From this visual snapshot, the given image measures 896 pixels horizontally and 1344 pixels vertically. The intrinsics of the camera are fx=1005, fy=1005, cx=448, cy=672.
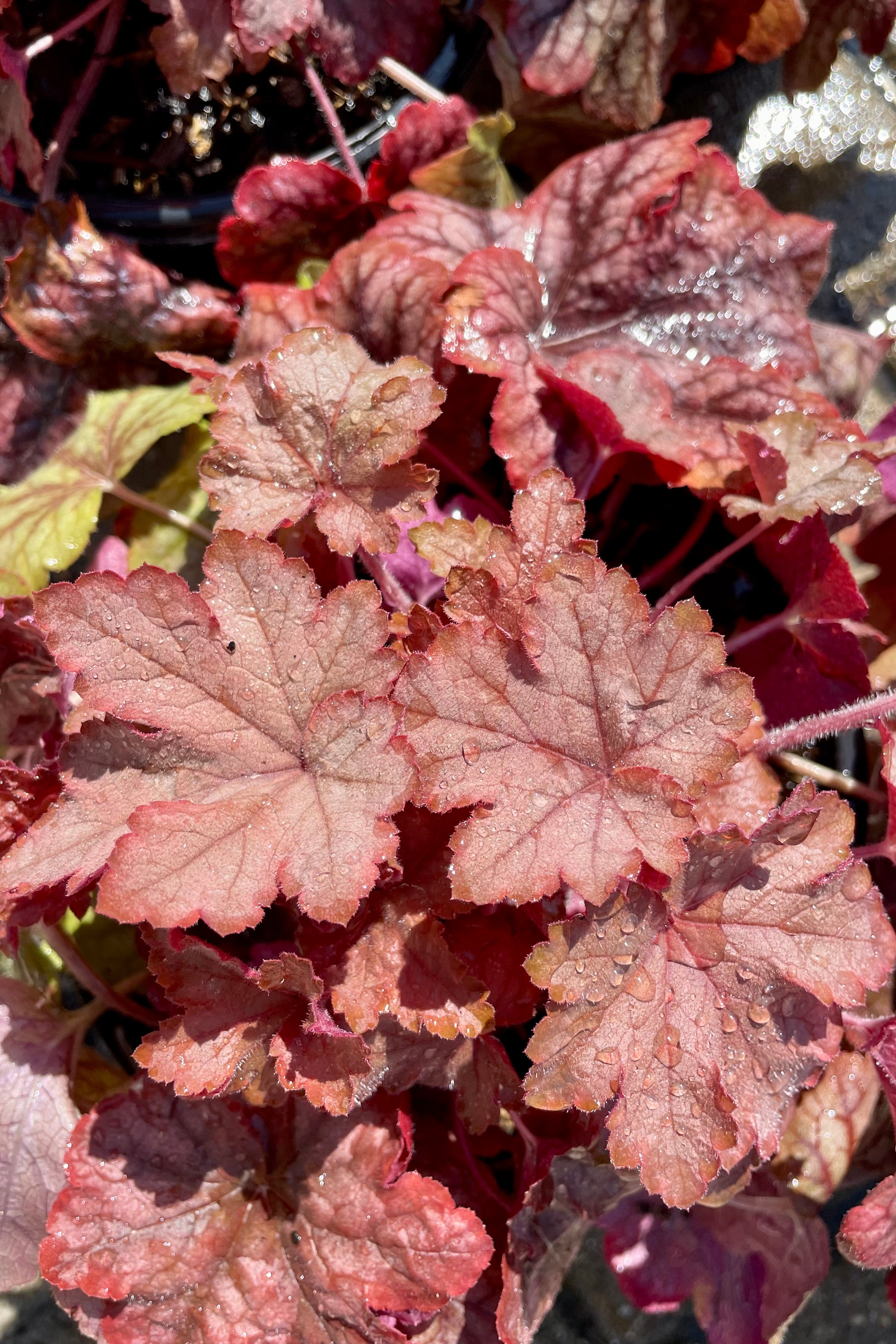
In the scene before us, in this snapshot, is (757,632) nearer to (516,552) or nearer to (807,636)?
(807,636)

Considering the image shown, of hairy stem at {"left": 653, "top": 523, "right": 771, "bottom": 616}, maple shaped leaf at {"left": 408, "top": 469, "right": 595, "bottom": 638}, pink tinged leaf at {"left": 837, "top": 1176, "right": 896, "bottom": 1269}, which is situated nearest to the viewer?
maple shaped leaf at {"left": 408, "top": 469, "right": 595, "bottom": 638}

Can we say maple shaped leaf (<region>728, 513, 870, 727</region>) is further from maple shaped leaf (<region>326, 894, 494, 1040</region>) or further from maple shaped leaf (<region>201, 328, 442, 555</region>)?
maple shaped leaf (<region>326, 894, 494, 1040</region>)

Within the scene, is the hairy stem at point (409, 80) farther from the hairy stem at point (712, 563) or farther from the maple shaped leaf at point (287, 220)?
the hairy stem at point (712, 563)

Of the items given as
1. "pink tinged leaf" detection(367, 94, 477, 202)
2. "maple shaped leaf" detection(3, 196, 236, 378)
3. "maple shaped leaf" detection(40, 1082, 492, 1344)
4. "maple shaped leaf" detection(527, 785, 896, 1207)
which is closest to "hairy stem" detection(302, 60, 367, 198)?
"pink tinged leaf" detection(367, 94, 477, 202)

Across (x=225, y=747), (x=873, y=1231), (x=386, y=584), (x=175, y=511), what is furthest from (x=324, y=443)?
(x=873, y=1231)

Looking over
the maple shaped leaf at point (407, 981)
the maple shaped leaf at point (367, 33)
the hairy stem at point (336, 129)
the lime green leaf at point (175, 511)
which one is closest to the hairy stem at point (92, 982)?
the maple shaped leaf at point (407, 981)

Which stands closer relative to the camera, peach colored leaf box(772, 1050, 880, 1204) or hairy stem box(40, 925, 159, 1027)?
hairy stem box(40, 925, 159, 1027)

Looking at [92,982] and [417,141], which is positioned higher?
[417,141]
